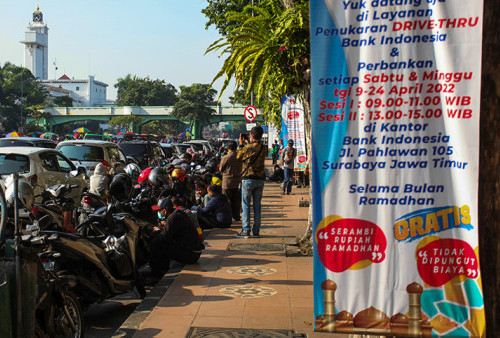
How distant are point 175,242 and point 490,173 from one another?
5648 millimetres

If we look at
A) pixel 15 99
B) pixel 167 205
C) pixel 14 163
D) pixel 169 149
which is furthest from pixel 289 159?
pixel 15 99

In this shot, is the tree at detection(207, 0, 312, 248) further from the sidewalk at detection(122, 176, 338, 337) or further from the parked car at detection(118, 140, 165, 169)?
the parked car at detection(118, 140, 165, 169)

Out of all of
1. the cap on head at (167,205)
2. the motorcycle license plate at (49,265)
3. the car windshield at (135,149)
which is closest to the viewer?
the motorcycle license plate at (49,265)

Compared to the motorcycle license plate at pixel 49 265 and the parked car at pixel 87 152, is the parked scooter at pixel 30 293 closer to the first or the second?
the motorcycle license plate at pixel 49 265

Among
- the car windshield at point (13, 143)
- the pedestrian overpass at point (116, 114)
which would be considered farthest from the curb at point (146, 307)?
the pedestrian overpass at point (116, 114)

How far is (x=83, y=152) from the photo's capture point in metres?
17.7

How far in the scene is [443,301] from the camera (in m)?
3.55

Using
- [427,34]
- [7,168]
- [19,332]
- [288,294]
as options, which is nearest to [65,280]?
[19,332]

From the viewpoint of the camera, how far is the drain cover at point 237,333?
572 cm

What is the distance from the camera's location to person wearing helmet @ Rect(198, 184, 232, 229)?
12633 millimetres

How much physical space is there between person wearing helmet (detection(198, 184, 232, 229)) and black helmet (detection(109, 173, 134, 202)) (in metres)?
2.78

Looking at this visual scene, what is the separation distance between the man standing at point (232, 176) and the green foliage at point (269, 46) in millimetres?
4748

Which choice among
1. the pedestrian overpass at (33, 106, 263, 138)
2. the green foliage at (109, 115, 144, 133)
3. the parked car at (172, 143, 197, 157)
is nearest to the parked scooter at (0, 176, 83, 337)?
the parked car at (172, 143, 197, 157)

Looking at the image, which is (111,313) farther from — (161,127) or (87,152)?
(161,127)
